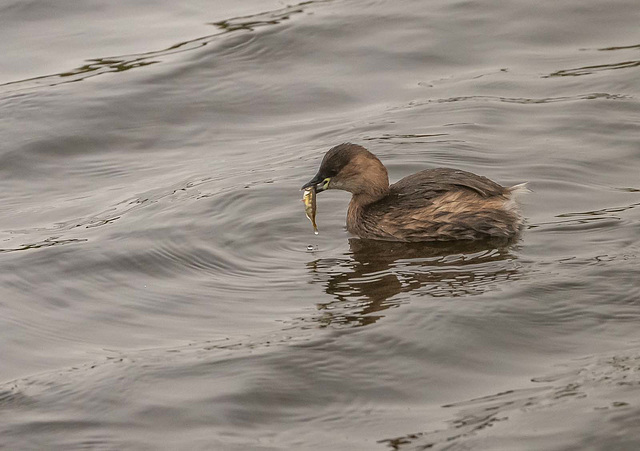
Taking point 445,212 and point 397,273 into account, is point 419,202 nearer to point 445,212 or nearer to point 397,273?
point 445,212

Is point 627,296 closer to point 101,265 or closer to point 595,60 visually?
point 101,265

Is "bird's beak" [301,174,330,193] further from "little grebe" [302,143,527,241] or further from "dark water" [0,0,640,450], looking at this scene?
"dark water" [0,0,640,450]

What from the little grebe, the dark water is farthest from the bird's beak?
the dark water

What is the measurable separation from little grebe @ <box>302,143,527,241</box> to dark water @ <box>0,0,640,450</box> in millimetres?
177

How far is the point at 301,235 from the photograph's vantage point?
8.34 metres

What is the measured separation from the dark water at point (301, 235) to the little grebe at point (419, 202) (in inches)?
7.0

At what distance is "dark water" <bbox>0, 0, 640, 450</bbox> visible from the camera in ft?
18.6

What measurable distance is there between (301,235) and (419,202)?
89 centimetres

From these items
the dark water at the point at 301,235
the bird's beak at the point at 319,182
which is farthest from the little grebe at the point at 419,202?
the dark water at the point at 301,235

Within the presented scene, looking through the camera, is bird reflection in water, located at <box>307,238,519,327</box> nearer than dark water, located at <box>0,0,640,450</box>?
No

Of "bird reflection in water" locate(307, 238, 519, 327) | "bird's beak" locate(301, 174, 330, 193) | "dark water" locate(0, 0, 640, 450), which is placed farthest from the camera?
"bird's beak" locate(301, 174, 330, 193)

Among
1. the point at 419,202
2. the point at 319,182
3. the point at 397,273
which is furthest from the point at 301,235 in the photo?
the point at 397,273

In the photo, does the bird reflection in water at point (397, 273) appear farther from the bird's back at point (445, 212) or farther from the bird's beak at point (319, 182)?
the bird's beak at point (319, 182)

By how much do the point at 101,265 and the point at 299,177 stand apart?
2.15 metres
